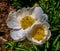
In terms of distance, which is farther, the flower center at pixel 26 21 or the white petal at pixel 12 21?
the white petal at pixel 12 21

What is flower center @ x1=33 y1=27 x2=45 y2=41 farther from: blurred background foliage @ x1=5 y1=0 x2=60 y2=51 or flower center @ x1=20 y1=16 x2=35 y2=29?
blurred background foliage @ x1=5 y1=0 x2=60 y2=51

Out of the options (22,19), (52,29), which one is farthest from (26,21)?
(52,29)

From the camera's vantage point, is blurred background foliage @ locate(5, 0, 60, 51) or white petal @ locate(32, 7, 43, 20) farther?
blurred background foliage @ locate(5, 0, 60, 51)

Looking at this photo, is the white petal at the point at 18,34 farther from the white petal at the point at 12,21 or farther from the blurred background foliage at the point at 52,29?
the blurred background foliage at the point at 52,29

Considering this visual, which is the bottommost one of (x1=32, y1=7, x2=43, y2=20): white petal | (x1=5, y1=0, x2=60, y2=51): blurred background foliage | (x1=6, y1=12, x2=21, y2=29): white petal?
(x1=5, y1=0, x2=60, y2=51): blurred background foliage

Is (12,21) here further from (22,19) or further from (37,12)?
(37,12)

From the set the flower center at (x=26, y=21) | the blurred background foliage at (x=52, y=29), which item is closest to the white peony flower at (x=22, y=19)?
the flower center at (x=26, y=21)

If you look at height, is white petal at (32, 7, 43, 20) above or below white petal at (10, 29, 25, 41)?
above

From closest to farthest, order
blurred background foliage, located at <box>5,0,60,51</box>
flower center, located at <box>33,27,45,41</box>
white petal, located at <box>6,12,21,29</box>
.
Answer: flower center, located at <box>33,27,45,41</box>, white petal, located at <box>6,12,21,29</box>, blurred background foliage, located at <box>5,0,60,51</box>

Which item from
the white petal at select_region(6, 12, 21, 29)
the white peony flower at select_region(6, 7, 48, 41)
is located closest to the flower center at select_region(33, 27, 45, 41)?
the white peony flower at select_region(6, 7, 48, 41)
